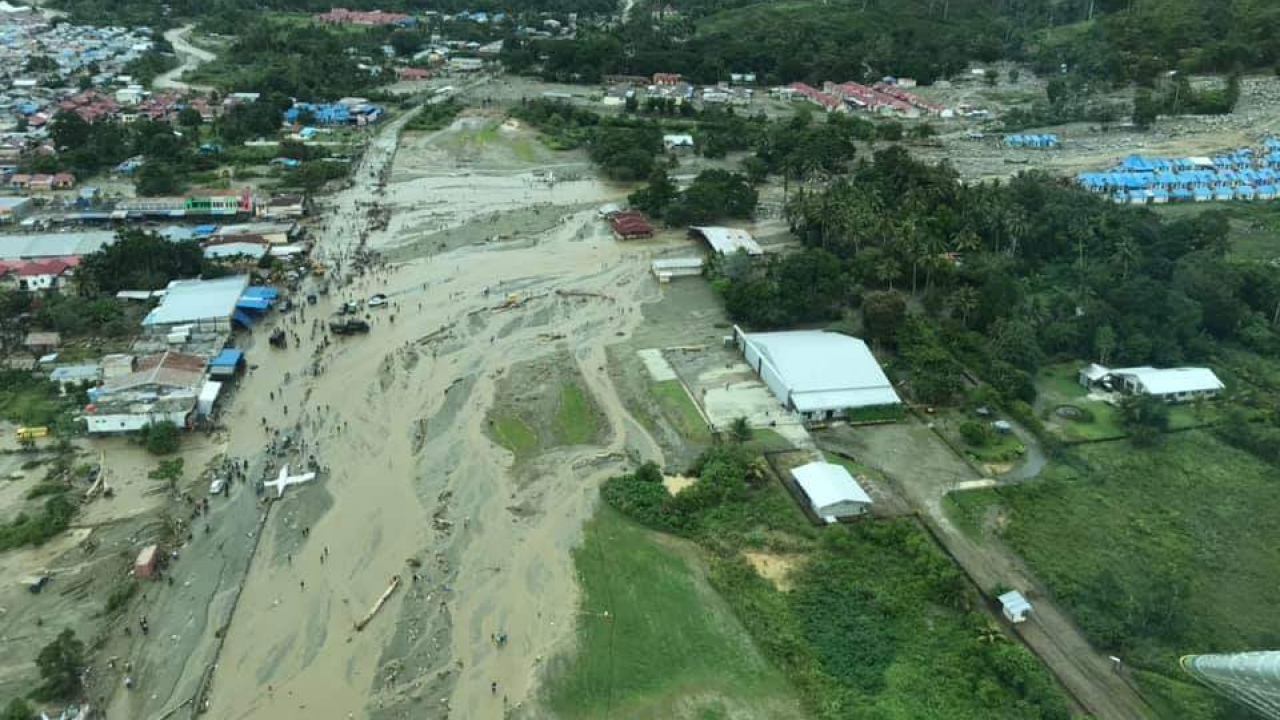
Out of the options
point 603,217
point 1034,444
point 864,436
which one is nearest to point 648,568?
point 864,436

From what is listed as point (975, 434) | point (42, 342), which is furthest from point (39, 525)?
point (975, 434)

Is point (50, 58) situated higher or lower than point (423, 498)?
higher

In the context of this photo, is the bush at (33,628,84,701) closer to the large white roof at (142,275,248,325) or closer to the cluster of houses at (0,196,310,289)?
the large white roof at (142,275,248,325)

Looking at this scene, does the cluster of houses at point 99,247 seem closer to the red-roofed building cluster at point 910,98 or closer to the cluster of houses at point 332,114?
the cluster of houses at point 332,114

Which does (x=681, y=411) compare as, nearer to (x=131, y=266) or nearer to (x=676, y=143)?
(x=131, y=266)

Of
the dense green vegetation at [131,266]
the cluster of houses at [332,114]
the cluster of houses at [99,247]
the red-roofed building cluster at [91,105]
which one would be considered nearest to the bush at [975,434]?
the cluster of houses at [99,247]

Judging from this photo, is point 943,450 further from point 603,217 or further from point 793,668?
point 603,217

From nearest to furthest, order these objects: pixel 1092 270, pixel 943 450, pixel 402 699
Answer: pixel 402 699, pixel 943 450, pixel 1092 270
